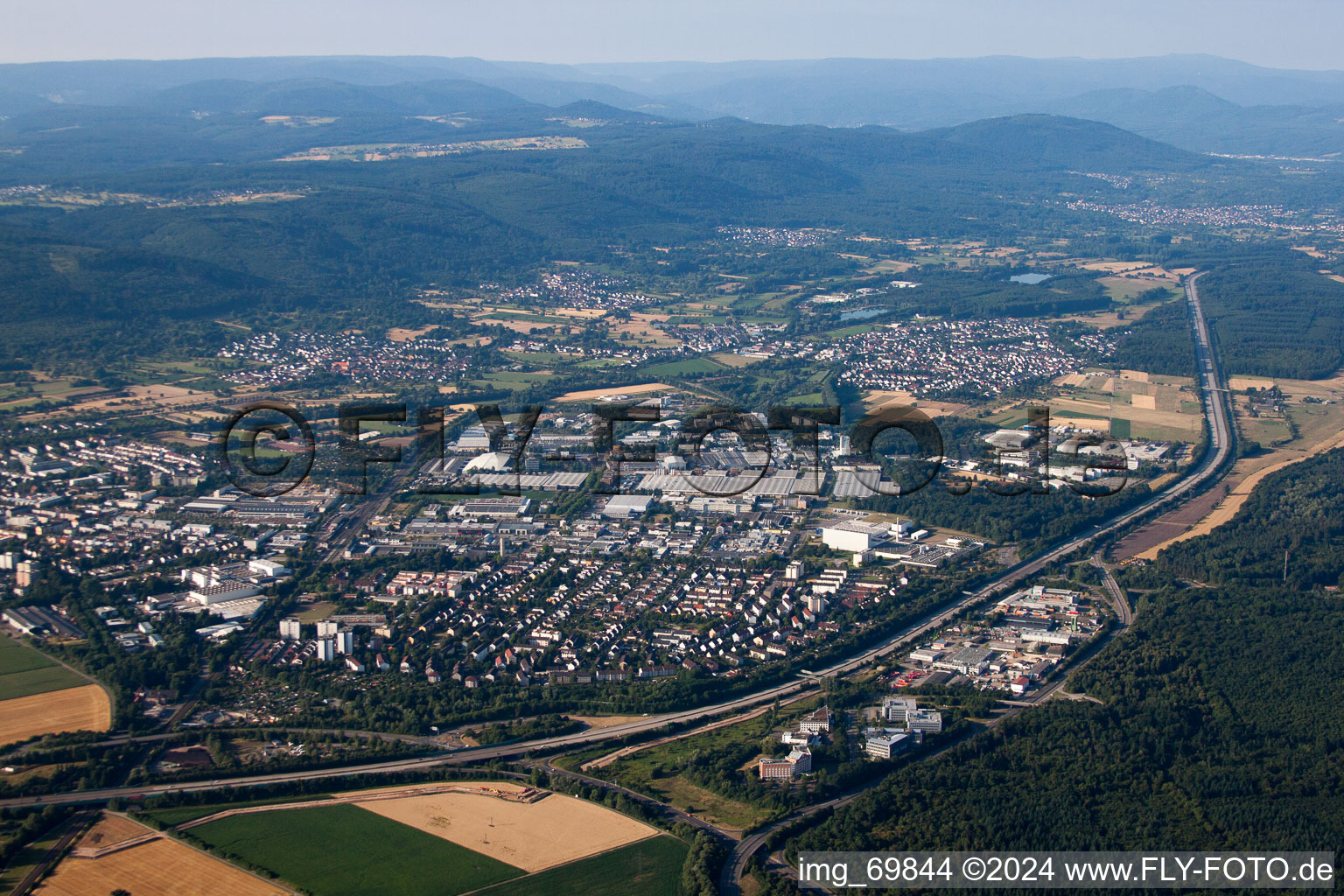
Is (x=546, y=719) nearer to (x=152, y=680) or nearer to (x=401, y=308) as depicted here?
(x=152, y=680)

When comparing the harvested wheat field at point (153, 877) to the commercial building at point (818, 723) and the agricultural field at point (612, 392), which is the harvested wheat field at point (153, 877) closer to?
the commercial building at point (818, 723)

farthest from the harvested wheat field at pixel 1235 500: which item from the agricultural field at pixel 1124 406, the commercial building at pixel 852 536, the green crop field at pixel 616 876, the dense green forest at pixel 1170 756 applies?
the green crop field at pixel 616 876

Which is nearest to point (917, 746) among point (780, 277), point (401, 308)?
point (401, 308)

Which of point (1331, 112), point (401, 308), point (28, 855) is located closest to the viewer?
point (28, 855)

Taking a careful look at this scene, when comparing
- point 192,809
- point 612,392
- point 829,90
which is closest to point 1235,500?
point 612,392

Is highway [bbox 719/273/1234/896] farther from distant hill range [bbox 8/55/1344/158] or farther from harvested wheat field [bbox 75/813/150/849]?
distant hill range [bbox 8/55/1344/158]
